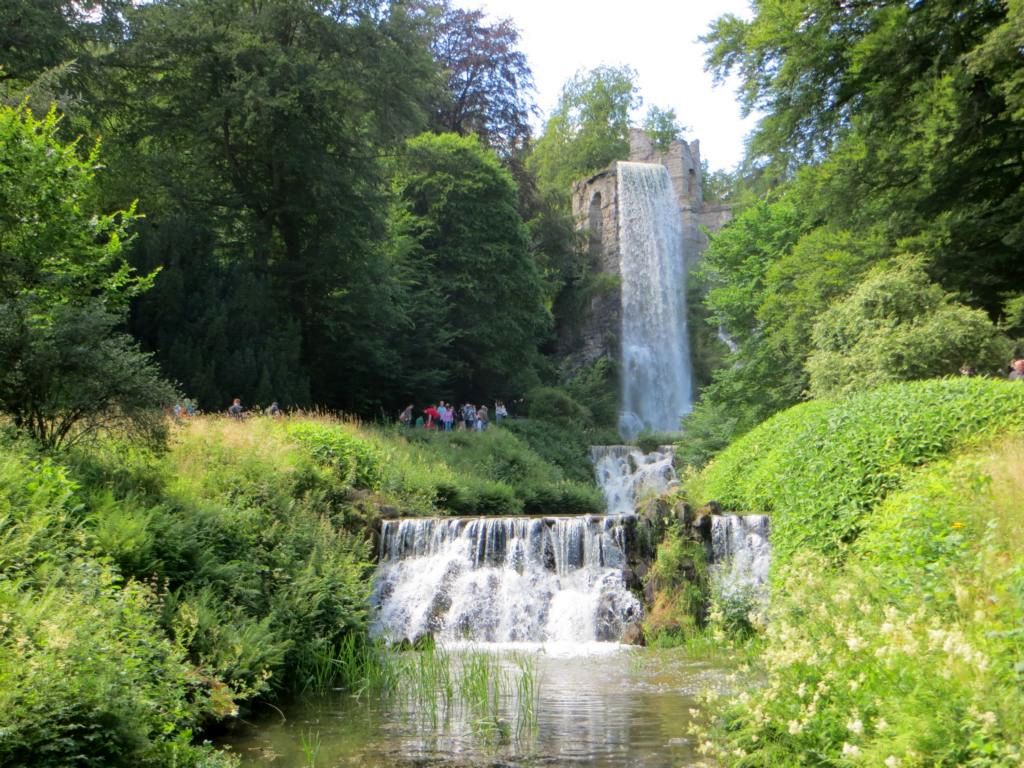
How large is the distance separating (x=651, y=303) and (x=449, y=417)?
17.9m

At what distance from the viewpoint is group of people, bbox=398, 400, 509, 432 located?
96.5 feet

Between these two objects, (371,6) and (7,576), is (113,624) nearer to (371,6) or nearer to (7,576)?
(7,576)

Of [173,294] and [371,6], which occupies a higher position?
[371,6]

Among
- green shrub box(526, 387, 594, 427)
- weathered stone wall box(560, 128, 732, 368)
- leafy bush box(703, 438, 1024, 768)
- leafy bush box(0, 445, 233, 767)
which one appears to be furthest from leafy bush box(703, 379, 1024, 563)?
weathered stone wall box(560, 128, 732, 368)

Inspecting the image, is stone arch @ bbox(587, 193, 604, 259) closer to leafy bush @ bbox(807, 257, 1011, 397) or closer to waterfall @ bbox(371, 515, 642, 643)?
leafy bush @ bbox(807, 257, 1011, 397)

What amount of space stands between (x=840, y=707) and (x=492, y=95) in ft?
141

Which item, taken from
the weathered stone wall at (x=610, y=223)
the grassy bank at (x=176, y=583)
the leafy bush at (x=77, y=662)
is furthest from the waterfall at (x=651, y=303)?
the leafy bush at (x=77, y=662)

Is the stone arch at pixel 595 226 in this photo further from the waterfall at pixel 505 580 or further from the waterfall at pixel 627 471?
the waterfall at pixel 505 580

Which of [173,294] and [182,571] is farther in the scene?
[173,294]

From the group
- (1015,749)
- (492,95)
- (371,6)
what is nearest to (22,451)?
(1015,749)

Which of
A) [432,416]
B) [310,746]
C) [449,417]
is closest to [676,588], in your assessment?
[310,746]

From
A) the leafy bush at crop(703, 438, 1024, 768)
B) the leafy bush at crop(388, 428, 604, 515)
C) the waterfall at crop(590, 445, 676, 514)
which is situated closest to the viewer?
the leafy bush at crop(703, 438, 1024, 768)

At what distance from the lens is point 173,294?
24.9 m

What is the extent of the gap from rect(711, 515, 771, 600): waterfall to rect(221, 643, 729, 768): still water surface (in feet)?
9.96
